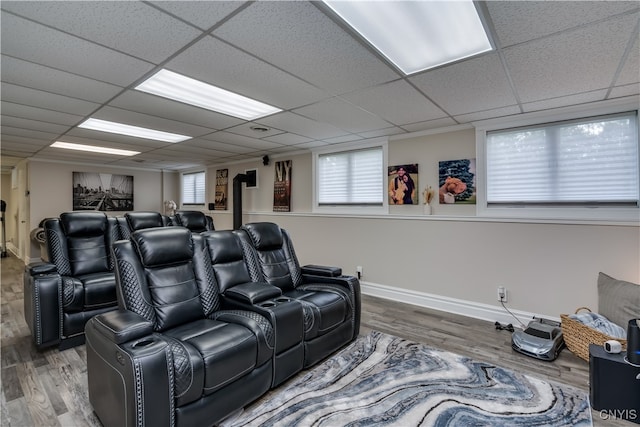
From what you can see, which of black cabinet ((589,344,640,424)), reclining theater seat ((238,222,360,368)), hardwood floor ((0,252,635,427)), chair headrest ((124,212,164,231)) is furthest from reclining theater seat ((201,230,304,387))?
black cabinet ((589,344,640,424))

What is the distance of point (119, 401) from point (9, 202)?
33.3 ft

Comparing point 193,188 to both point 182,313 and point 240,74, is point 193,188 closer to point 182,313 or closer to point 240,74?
point 240,74

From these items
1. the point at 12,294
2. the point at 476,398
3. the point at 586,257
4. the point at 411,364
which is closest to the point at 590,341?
the point at 586,257

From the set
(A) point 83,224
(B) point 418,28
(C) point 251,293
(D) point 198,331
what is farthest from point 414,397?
(A) point 83,224

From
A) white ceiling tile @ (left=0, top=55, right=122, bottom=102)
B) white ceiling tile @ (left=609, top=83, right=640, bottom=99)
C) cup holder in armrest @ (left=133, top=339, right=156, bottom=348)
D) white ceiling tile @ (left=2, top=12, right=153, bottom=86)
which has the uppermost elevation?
white ceiling tile @ (left=609, top=83, right=640, bottom=99)

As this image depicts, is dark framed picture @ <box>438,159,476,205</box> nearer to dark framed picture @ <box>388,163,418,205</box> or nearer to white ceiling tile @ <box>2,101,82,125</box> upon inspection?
dark framed picture @ <box>388,163,418,205</box>

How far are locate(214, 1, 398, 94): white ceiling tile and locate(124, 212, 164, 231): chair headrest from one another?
2813mm

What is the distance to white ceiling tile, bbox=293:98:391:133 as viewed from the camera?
299cm

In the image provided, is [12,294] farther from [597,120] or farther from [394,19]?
[597,120]

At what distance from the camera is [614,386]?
6.42 feet

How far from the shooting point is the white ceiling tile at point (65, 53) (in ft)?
5.64

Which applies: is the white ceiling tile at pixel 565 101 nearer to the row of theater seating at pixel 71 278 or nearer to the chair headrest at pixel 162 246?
A: the chair headrest at pixel 162 246

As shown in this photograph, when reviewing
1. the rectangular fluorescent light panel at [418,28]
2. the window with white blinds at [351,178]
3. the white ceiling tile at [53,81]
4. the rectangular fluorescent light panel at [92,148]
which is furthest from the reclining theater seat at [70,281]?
the rectangular fluorescent light panel at [418,28]

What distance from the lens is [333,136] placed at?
428cm
